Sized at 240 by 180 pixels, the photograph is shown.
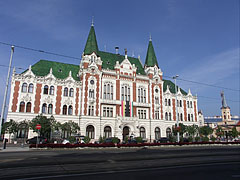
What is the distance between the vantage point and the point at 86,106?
45.6 m

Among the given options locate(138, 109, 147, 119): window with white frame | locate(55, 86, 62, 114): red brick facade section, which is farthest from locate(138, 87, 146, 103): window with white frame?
locate(55, 86, 62, 114): red brick facade section

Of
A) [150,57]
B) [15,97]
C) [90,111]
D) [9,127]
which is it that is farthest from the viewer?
[150,57]

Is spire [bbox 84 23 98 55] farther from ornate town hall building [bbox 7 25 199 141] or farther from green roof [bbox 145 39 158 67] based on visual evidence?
green roof [bbox 145 39 158 67]

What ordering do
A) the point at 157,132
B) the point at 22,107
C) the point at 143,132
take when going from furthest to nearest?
the point at 157,132
the point at 143,132
the point at 22,107

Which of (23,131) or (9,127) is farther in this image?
(23,131)

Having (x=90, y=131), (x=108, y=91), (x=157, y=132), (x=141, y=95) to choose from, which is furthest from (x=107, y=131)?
(x=157, y=132)

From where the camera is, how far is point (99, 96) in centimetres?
4750

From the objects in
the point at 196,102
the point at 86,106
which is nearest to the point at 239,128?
the point at 196,102

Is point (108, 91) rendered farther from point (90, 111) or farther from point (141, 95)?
point (141, 95)

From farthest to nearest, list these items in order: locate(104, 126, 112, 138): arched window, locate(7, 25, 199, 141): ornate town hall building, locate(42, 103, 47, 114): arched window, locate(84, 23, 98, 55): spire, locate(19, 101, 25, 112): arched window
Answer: locate(84, 23, 98, 55): spire → locate(104, 126, 112, 138): arched window → locate(42, 103, 47, 114): arched window → locate(7, 25, 199, 141): ornate town hall building → locate(19, 101, 25, 112): arched window

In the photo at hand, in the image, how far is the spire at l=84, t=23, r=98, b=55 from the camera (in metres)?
51.0

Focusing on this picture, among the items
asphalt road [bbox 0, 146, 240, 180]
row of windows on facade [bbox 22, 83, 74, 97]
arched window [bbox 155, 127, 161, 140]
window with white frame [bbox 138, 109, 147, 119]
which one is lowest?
asphalt road [bbox 0, 146, 240, 180]

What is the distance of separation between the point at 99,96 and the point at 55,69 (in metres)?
13.1

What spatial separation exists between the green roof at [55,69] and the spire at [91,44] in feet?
19.7
